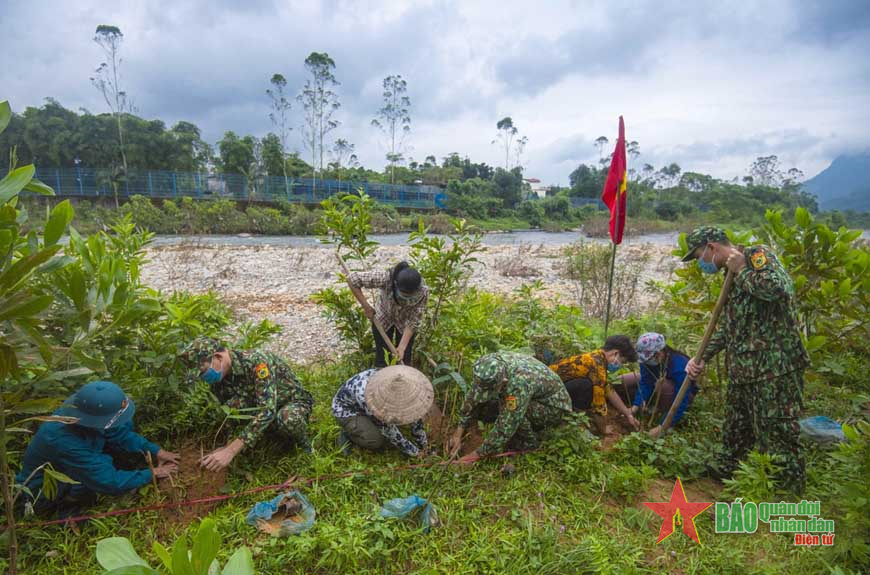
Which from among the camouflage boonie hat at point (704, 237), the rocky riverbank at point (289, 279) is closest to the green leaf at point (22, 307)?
the camouflage boonie hat at point (704, 237)

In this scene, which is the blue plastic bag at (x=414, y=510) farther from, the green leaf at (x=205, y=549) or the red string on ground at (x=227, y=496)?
the green leaf at (x=205, y=549)

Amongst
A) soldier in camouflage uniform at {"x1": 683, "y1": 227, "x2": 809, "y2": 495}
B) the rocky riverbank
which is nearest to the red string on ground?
soldier in camouflage uniform at {"x1": 683, "y1": 227, "x2": 809, "y2": 495}

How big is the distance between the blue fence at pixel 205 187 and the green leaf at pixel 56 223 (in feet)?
89.0

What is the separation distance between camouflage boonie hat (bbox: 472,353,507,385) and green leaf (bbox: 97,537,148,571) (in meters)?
2.09

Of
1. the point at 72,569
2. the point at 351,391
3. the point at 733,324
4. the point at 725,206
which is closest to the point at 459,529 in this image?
the point at 351,391

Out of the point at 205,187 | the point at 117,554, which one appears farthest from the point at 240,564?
the point at 205,187

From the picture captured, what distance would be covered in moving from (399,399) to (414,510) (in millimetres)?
603

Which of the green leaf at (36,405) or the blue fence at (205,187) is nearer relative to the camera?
the green leaf at (36,405)

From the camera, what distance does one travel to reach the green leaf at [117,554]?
864 millimetres

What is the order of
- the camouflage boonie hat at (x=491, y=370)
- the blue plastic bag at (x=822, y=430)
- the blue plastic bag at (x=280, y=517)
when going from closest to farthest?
the blue plastic bag at (x=280, y=517), the camouflage boonie hat at (x=491, y=370), the blue plastic bag at (x=822, y=430)

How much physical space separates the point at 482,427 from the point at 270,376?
5.20 feet

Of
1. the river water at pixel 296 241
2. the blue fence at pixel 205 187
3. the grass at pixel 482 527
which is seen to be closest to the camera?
the grass at pixel 482 527

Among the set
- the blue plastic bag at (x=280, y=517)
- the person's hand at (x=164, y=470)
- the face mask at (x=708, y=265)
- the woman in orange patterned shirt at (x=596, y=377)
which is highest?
the face mask at (x=708, y=265)

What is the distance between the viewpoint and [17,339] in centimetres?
154
